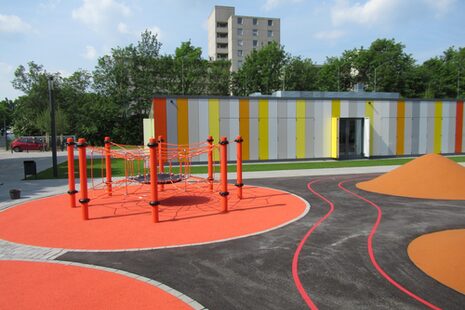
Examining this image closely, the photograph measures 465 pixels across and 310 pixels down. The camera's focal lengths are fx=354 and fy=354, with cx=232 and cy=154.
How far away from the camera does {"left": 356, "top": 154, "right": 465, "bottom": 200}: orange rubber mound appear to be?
1391 cm

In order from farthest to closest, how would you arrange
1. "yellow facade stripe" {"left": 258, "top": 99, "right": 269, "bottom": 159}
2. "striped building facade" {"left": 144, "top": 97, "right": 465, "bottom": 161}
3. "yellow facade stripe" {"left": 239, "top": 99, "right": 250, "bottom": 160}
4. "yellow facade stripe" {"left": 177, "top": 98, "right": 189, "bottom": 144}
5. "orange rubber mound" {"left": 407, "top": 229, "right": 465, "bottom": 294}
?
1. "yellow facade stripe" {"left": 258, "top": 99, "right": 269, "bottom": 159}
2. "yellow facade stripe" {"left": 239, "top": 99, "right": 250, "bottom": 160}
3. "striped building facade" {"left": 144, "top": 97, "right": 465, "bottom": 161}
4. "yellow facade stripe" {"left": 177, "top": 98, "right": 189, "bottom": 144}
5. "orange rubber mound" {"left": 407, "top": 229, "right": 465, "bottom": 294}

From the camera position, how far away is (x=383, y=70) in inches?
2397

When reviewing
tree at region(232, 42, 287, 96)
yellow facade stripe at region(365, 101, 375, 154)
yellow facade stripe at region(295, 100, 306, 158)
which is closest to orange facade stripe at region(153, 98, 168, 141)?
yellow facade stripe at region(295, 100, 306, 158)

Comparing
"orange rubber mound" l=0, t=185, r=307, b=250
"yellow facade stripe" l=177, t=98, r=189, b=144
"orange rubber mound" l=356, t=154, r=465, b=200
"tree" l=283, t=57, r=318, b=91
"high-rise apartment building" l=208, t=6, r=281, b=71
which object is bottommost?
"orange rubber mound" l=0, t=185, r=307, b=250

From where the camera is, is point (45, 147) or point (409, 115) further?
point (45, 147)

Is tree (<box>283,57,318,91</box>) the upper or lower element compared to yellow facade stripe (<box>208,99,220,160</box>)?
upper

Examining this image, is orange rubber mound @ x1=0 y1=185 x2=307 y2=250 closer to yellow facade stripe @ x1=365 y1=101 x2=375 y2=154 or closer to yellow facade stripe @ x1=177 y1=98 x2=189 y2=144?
yellow facade stripe @ x1=177 y1=98 x2=189 y2=144

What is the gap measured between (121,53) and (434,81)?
53424mm

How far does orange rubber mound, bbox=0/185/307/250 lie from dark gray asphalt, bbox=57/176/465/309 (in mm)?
696

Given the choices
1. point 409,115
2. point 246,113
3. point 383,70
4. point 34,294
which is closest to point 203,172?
point 246,113

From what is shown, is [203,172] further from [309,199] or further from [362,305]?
[362,305]

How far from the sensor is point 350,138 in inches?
1146

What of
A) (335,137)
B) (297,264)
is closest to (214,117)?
(335,137)

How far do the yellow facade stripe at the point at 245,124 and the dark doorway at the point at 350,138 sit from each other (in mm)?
7762
